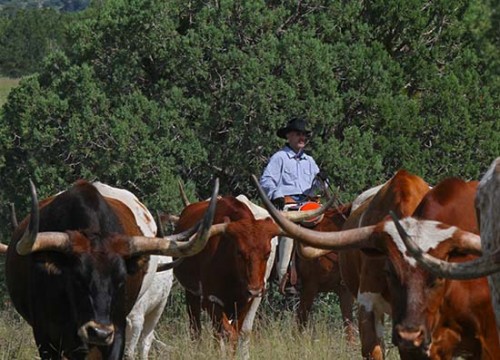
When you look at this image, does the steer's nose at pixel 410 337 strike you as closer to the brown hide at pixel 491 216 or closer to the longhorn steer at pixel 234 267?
the brown hide at pixel 491 216

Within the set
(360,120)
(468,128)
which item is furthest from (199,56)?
(468,128)

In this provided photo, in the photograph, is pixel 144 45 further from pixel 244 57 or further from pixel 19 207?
pixel 19 207

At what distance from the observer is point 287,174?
51.2 ft

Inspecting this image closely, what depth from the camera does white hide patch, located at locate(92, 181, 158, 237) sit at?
40.1ft

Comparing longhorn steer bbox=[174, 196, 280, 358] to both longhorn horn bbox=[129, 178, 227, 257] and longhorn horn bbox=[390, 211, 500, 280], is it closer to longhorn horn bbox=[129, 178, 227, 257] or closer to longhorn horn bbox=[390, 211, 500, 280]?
longhorn horn bbox=[129, 178, 227, 257]

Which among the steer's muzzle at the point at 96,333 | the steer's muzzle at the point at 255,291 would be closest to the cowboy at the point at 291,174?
the steer's muzzle at the point at 255,291

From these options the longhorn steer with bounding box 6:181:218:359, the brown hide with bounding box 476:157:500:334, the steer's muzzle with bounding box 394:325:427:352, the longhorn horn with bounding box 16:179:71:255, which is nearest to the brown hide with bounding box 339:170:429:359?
the steer's muzzle with bounding box 394:325:427:352

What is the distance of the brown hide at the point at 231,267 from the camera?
14.1 metres

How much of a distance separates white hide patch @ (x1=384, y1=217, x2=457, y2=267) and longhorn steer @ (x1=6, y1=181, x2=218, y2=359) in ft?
4.25

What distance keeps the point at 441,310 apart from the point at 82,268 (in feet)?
7.95

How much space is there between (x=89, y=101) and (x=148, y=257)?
9.78 meters

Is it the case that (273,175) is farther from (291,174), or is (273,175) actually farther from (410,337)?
(410,337)

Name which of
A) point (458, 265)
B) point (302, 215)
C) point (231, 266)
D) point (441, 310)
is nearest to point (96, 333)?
point (441, 310)

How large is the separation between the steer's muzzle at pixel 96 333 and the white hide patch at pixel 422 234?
6.50 ft
